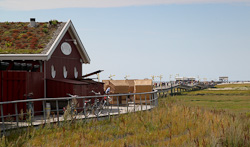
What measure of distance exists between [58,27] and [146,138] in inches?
555

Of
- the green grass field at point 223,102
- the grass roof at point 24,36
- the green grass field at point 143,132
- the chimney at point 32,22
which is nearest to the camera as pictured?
the green grass field at point 143,132

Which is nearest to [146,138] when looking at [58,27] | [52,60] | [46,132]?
[46,132]

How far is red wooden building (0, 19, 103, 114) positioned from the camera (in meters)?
18.1

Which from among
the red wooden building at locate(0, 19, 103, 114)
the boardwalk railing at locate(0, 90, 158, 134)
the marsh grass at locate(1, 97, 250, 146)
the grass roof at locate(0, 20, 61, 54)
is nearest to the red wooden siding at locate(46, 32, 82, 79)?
the red wooden building at locate(0, 19, 103, 114)

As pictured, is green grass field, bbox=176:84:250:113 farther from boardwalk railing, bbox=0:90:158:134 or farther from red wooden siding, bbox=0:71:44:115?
red wooden siding, bbox=0:71:44:115

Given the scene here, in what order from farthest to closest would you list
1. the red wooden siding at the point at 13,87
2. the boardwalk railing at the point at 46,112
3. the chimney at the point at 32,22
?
the chimney at the point at 32,22
the red wooden siding at the point at 13,87
the boardwalk railing at the point at 46,112

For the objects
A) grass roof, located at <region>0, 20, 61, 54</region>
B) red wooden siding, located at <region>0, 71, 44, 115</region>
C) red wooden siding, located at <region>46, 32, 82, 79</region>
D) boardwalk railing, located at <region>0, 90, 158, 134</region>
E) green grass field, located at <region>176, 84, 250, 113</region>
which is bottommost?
green grass field, located at <region>176, 84, 250, 113</region>

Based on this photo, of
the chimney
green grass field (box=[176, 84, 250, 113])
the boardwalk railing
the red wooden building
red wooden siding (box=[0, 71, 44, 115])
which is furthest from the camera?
green grass field (box=[176, 84, 250, 113])

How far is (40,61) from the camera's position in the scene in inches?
838

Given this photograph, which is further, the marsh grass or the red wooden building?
the red wooden building

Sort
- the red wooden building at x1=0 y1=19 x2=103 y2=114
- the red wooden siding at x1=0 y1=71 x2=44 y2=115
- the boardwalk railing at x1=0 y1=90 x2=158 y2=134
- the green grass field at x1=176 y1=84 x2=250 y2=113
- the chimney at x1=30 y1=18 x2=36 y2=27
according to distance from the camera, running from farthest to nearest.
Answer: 1. the green grass field at x1=176 y1=84 x2=250 y2=113
2. the chimney at x1=30 y1=18 x2=36 y2=27
3. the red wooden building at x1=0 y1=19 x2=103 y2=114
4. the red wooden siding at x1=0 y1=71 x2=44 y2=115
5. the boardwalk railing at x1=0 y1=90 x2=158 y2=134

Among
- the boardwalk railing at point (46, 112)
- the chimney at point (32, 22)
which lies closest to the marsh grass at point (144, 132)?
the boardwalk railing at point (46, 112)

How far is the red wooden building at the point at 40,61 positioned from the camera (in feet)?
59.3

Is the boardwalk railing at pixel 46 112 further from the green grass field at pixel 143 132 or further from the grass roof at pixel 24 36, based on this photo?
the grass roof at pixel 24 36
